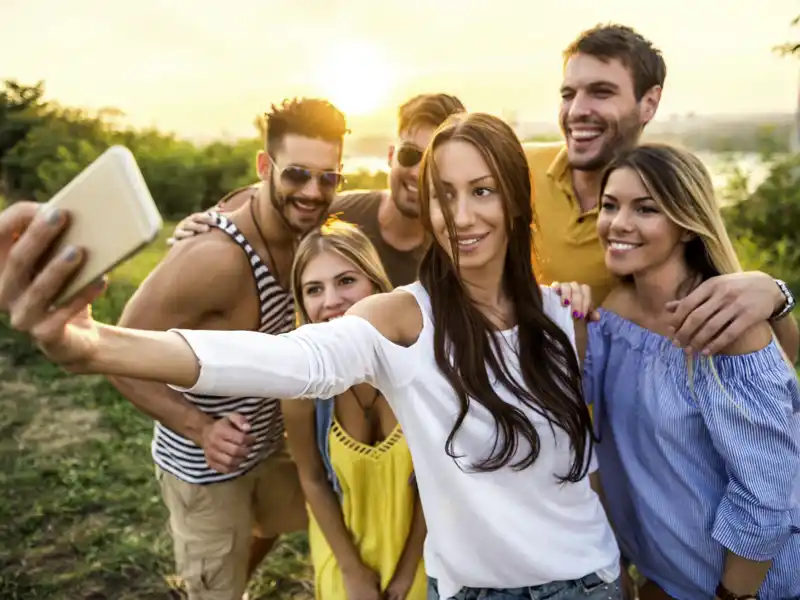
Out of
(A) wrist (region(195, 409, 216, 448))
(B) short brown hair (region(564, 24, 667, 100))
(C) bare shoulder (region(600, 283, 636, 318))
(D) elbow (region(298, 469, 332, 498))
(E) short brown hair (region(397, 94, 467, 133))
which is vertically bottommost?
(D) elbow (region(298, 469, 332, 498))

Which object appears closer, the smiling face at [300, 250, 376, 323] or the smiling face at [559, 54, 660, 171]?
the smiling face at [300, 250, 376, 323]

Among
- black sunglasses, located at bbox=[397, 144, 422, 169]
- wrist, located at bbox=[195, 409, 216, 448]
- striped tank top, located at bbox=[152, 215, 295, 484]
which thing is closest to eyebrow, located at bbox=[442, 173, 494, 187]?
striped tank top, located at bbox=[152, 215, 295, 484]

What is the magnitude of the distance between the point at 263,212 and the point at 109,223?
150cm

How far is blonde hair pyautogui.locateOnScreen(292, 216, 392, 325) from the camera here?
2201 millimetres

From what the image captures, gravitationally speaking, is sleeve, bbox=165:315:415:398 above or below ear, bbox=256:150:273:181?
below

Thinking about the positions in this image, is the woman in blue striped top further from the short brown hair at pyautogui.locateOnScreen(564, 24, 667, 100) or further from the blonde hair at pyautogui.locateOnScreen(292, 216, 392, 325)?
the short brown hair at pyautogui.locateOnScreen(564, 24, 667, 100)

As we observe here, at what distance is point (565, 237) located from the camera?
2.58 metres

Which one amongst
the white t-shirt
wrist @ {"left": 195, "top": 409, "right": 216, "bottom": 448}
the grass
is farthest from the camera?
the grass

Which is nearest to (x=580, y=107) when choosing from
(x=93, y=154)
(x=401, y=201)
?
(x=401, y=201)

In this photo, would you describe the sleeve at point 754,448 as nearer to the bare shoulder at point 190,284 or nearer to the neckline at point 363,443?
the neckline at point 363,443

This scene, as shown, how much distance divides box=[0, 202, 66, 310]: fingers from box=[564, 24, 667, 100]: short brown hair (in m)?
2.20

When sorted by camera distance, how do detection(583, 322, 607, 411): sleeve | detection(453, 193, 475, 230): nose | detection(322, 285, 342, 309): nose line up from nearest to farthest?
detection(453, 193, 475, 230): nose < detection(583, 322, 607, 411): sleeve < detection(322, 285, 342, 309): nose

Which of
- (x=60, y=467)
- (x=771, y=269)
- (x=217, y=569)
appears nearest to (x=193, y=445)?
(x=217, y=569)

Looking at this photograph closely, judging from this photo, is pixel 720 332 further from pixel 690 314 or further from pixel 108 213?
pixel 108 213
